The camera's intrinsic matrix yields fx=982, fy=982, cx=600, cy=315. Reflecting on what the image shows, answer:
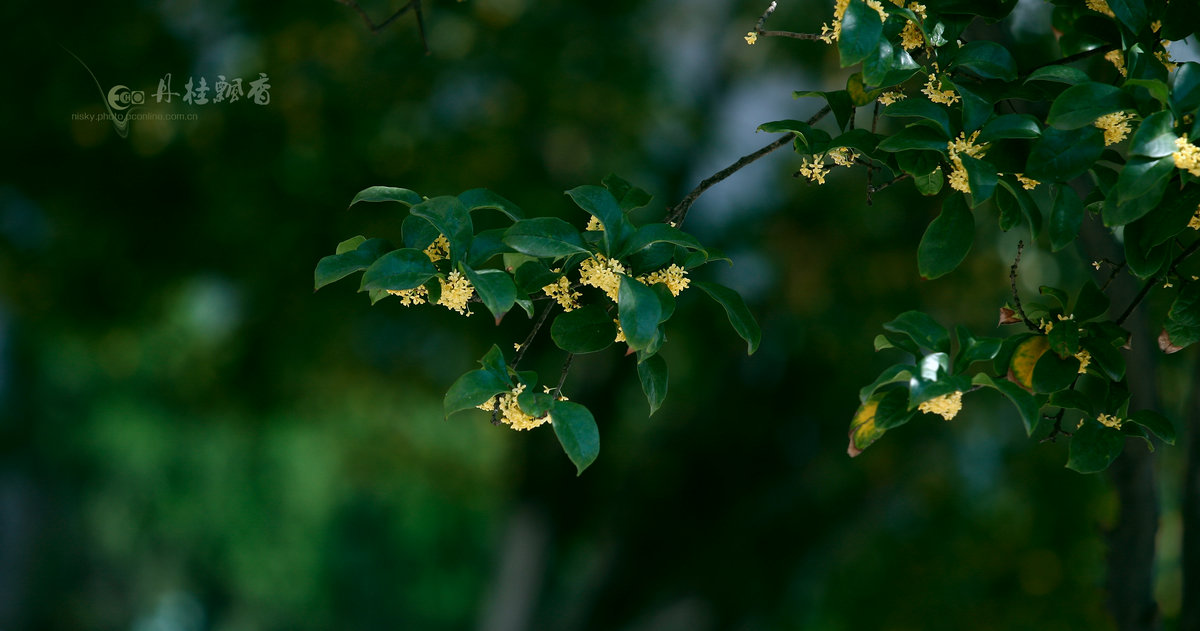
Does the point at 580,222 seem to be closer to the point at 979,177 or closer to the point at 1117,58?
the point at 1117,58

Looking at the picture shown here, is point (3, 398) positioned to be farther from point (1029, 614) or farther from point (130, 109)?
point (1029, 614)

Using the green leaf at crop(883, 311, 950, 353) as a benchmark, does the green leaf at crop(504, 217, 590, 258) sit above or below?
above

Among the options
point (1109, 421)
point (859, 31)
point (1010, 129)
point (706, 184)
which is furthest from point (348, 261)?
point (1109, 421)

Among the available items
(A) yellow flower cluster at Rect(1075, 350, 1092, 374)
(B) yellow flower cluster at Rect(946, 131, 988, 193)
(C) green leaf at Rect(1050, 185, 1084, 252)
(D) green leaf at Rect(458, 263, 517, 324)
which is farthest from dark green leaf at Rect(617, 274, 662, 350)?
(A) yellow flower cluster at Rect(1075, 350, 1092, 374)

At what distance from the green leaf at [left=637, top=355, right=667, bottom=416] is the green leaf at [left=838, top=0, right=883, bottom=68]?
382 millimetres

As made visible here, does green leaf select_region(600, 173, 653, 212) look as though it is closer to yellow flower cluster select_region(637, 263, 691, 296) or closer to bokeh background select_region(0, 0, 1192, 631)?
yellow flower cluster select_region(637, 263, 691, 296)

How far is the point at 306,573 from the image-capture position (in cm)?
1144

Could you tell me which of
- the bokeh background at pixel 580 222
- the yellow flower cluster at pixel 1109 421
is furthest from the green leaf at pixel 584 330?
the bokeh background at pixel 580 222

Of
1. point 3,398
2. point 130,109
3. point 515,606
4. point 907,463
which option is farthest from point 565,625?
point 3,398

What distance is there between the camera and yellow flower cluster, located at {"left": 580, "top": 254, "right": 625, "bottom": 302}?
3.14 ft

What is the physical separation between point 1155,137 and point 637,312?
1.56ft

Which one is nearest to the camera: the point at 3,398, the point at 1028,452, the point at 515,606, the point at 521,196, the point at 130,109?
the point at 130,109

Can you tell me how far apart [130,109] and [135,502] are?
925 cm

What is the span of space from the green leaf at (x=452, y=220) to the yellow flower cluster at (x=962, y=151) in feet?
1.55
